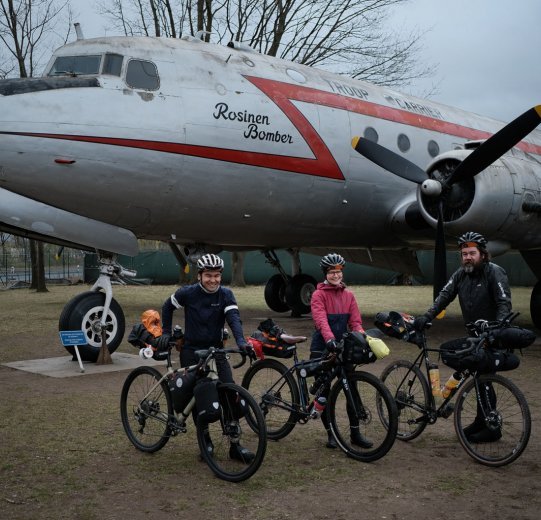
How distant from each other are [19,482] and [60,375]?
4312 mm

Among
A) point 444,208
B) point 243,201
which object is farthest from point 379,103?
point 243,201

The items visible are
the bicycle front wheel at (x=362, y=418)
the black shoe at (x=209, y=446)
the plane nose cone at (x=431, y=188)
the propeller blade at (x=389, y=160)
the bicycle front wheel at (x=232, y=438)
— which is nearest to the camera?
the bicycle front wheel at (x=232, y=438)

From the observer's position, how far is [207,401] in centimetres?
522

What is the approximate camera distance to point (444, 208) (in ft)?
39.1

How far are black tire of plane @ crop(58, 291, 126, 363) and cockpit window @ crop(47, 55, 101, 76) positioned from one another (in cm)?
335

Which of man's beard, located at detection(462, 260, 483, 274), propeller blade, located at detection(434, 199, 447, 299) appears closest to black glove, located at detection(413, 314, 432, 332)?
man's beard, located at detection(462, 260, 483, 274)

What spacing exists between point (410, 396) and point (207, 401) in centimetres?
199

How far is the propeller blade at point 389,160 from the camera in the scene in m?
12.2

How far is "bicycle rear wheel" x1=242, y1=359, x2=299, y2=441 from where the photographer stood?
6.10 m

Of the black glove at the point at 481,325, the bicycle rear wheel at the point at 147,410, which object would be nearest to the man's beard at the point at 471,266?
the black glove at the point at 481,325

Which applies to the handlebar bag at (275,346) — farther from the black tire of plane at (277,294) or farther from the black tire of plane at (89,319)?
the black tire of plane at (277,294)

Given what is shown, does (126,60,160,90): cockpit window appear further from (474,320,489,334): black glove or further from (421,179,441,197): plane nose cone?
(474,320,489,334): black glove

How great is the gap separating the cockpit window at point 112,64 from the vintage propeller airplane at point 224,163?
2 centimetres

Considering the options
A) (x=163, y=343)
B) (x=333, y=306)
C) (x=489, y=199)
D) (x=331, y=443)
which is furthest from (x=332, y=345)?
(x=489, y=199)
